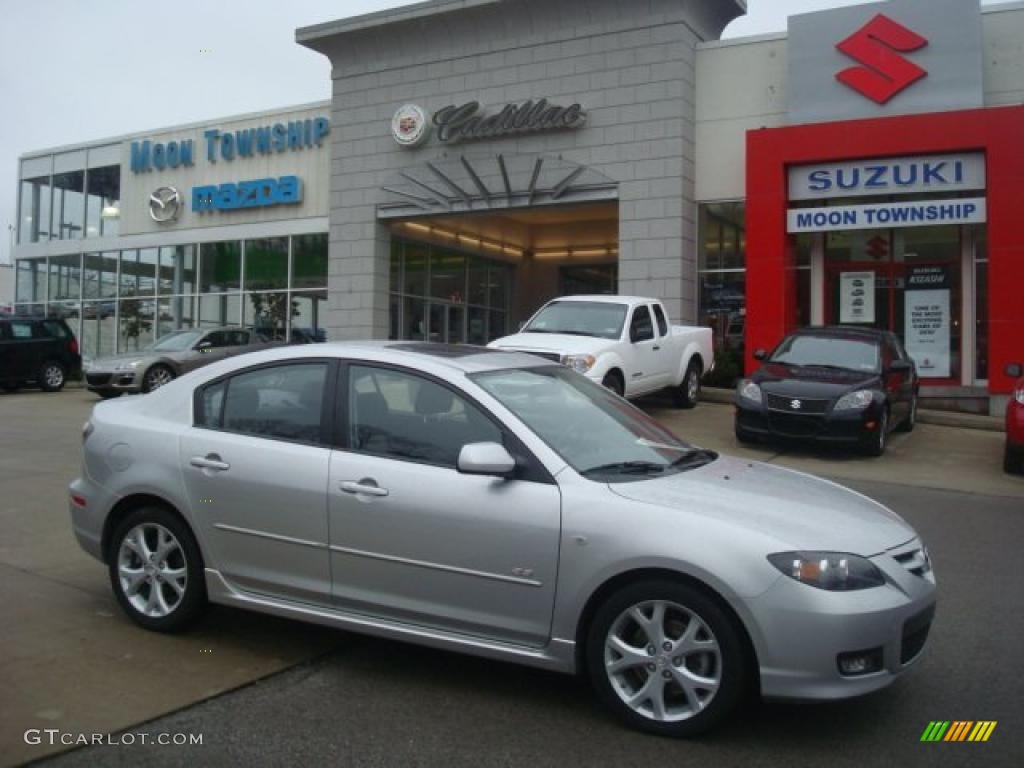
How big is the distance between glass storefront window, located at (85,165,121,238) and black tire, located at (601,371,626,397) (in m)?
21.3

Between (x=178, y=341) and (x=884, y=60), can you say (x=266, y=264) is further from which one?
(x=884, y=60)

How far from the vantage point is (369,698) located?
4.23 metres

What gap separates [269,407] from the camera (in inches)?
194

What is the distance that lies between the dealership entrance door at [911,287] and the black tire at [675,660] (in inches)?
638

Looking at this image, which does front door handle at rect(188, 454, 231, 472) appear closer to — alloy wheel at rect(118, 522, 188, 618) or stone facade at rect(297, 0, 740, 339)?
alloy wheel at rect(118, 522, 188, 618)

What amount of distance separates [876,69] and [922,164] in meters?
2.18

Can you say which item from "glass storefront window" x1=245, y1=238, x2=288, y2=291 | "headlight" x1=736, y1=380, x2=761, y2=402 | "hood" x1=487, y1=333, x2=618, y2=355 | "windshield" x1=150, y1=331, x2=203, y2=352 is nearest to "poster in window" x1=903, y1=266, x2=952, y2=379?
"headlight" x1=736, y1=380, x2=761, y2=402

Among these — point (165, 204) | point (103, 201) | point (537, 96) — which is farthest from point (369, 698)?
point (103, 201)

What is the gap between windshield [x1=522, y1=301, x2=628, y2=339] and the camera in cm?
1384

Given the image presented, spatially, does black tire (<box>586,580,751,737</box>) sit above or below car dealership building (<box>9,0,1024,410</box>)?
below

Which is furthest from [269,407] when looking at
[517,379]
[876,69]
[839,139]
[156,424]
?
[876,69]

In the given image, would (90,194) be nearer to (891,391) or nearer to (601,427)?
(891,391)

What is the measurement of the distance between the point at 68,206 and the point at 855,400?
2734 centimetres

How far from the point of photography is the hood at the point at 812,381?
11.7m
